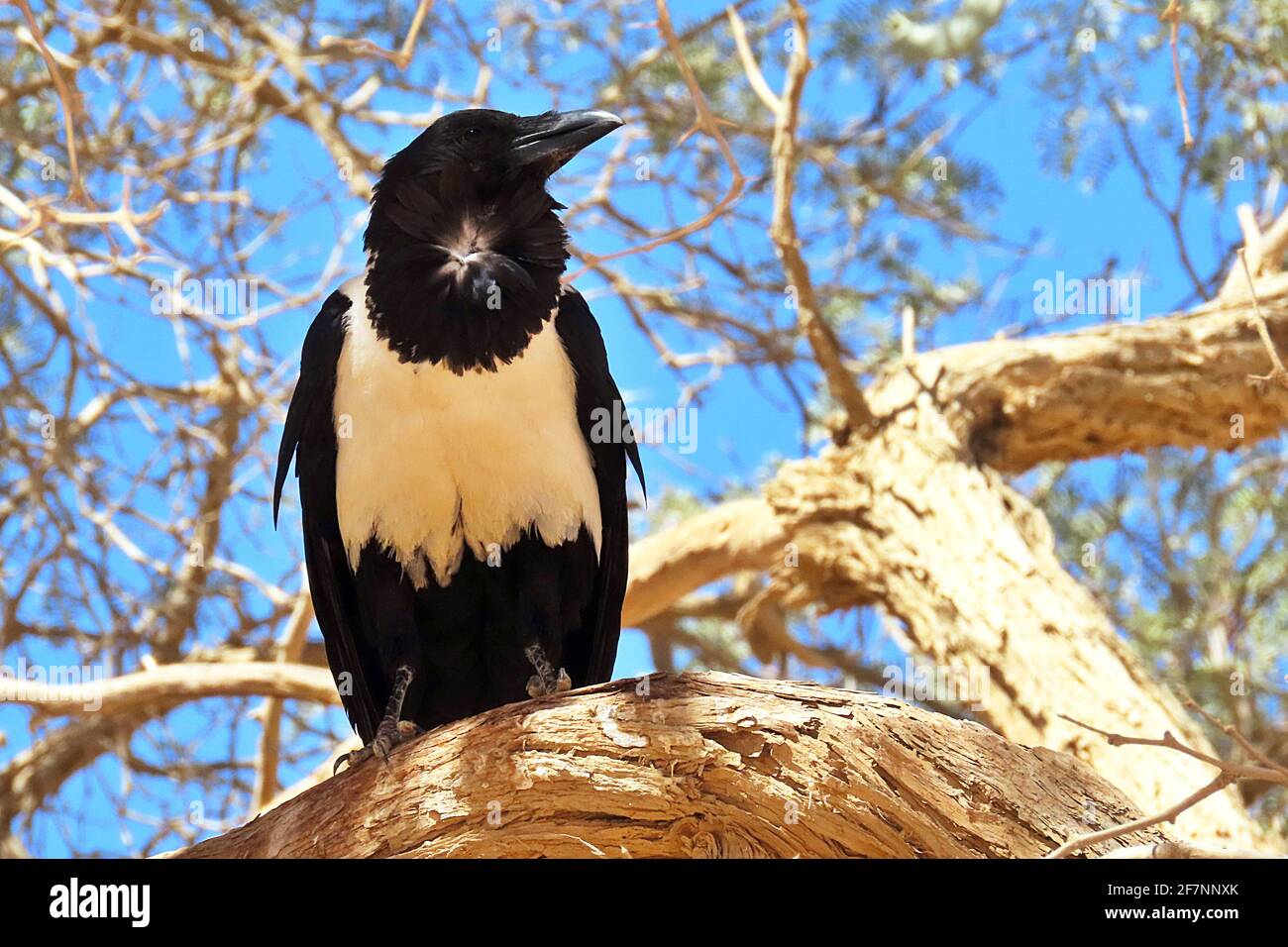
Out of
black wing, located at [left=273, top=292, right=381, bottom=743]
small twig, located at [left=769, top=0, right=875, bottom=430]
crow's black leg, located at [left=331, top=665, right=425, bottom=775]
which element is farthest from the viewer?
small twig, located at [left=769, top=0, right=875, bottom=430]

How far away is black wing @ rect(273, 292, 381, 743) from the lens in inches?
149

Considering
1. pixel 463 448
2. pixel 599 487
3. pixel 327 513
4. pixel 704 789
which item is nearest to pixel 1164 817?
pixel 704 789

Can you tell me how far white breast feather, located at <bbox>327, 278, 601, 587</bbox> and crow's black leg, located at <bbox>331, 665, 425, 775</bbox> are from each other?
0.87 ft

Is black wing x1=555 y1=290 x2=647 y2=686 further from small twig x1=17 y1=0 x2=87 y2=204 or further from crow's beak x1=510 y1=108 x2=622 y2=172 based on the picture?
small twig x1=17 y1=0 x2=87 y2=204

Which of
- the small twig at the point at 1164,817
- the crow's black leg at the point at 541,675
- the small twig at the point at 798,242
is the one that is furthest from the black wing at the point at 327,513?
the small twig at the point at 1164,817

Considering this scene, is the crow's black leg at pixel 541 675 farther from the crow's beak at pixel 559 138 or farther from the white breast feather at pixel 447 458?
the crow's beak at pixel 559 138

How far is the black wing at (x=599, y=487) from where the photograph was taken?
12.6 feet

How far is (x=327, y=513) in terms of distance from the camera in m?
3.84

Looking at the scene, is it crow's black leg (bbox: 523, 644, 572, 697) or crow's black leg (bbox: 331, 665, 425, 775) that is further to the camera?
crow's black leg (bbox: 523, 644, 572, 697)

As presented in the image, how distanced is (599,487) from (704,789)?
Result: 4.36ft

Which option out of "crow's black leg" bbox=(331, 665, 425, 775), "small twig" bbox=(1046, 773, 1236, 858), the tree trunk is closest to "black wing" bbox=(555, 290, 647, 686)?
"crow's black leg" bbox=(331, 665, 425, 775)
